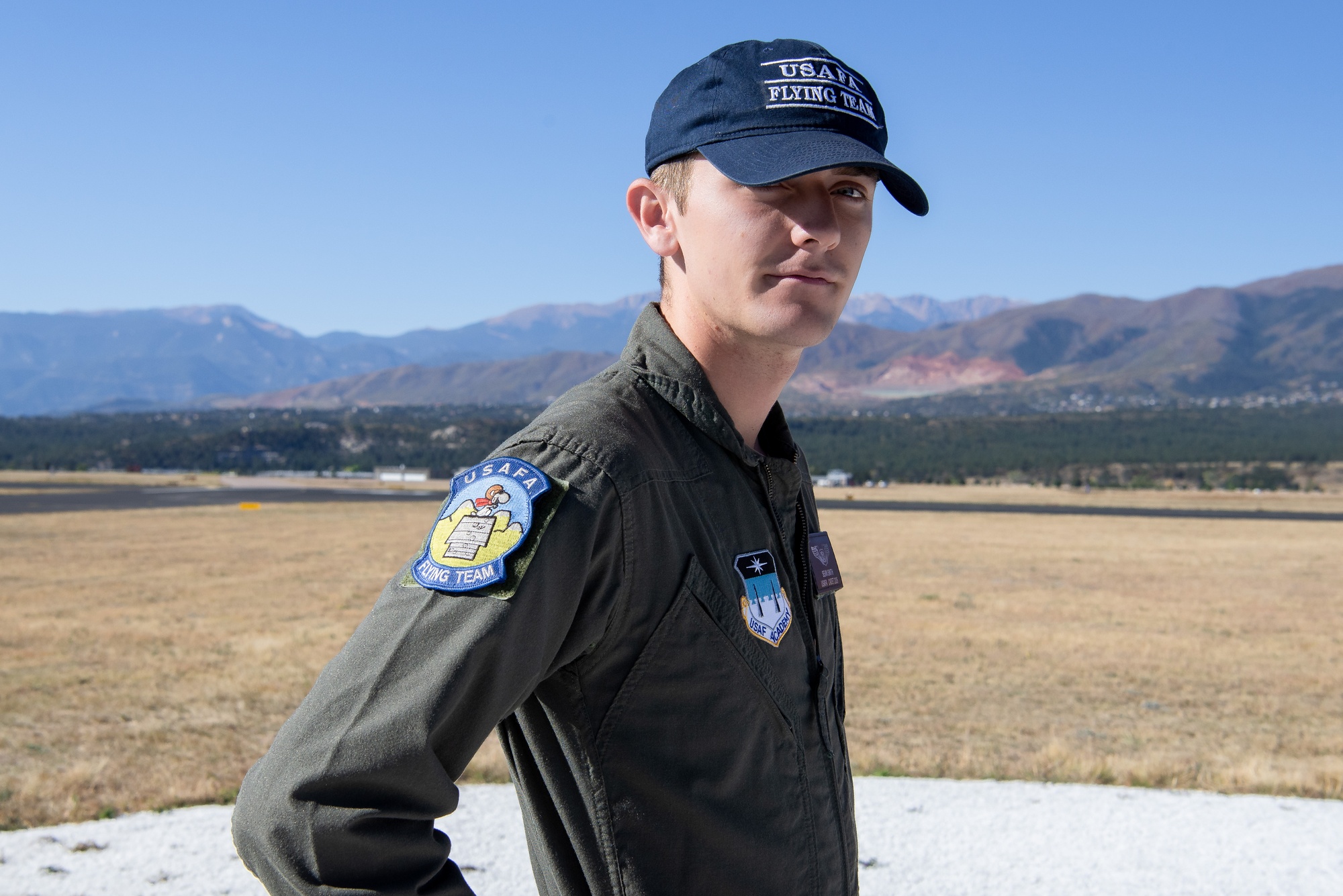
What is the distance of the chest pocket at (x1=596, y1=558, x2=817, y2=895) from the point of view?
4.53 ft

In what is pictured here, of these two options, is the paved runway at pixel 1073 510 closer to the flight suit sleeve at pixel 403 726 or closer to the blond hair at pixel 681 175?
the blond hair at pixel 681 175

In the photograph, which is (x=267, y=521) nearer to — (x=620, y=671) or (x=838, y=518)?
(x=838, y=518)

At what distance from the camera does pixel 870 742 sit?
28.4 feet

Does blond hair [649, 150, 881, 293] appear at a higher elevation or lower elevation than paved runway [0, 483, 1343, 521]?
higher

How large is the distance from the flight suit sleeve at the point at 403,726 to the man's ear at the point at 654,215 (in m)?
0.55

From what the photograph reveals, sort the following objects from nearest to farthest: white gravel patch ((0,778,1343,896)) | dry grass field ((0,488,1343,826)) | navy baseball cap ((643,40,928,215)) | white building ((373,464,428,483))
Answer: navy baseball cap ((643,40,928,215)), white gravel patch ((0,778,1343,896)), dry grass field ((0,488,1343,826)), white building ((373,464,428,483))

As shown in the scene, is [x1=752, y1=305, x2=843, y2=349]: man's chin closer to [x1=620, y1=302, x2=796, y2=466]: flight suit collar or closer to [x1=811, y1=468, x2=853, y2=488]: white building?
[x1=620, y1=302, x2=796, y2=466]: flight suit collar

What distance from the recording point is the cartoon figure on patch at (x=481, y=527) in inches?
48.4

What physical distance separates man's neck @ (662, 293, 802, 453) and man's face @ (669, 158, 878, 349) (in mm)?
55

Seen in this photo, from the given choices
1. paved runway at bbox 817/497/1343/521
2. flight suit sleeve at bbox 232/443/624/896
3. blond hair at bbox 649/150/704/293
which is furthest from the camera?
paved runway at bbox 817/497/1343/521

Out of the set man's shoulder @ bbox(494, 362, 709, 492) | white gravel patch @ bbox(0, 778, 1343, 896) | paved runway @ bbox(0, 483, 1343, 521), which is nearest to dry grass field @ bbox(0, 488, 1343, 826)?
white gravel patch @ bbox(0, 778, 1343, 896)

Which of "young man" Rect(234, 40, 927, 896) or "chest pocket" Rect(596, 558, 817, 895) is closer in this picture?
"young man" Rect(234, 40, 927, 896)

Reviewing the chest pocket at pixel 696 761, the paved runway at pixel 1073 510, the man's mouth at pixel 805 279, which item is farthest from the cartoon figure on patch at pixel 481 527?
the paved runway at pixel 1073 510

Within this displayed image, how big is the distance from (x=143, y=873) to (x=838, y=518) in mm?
38916
